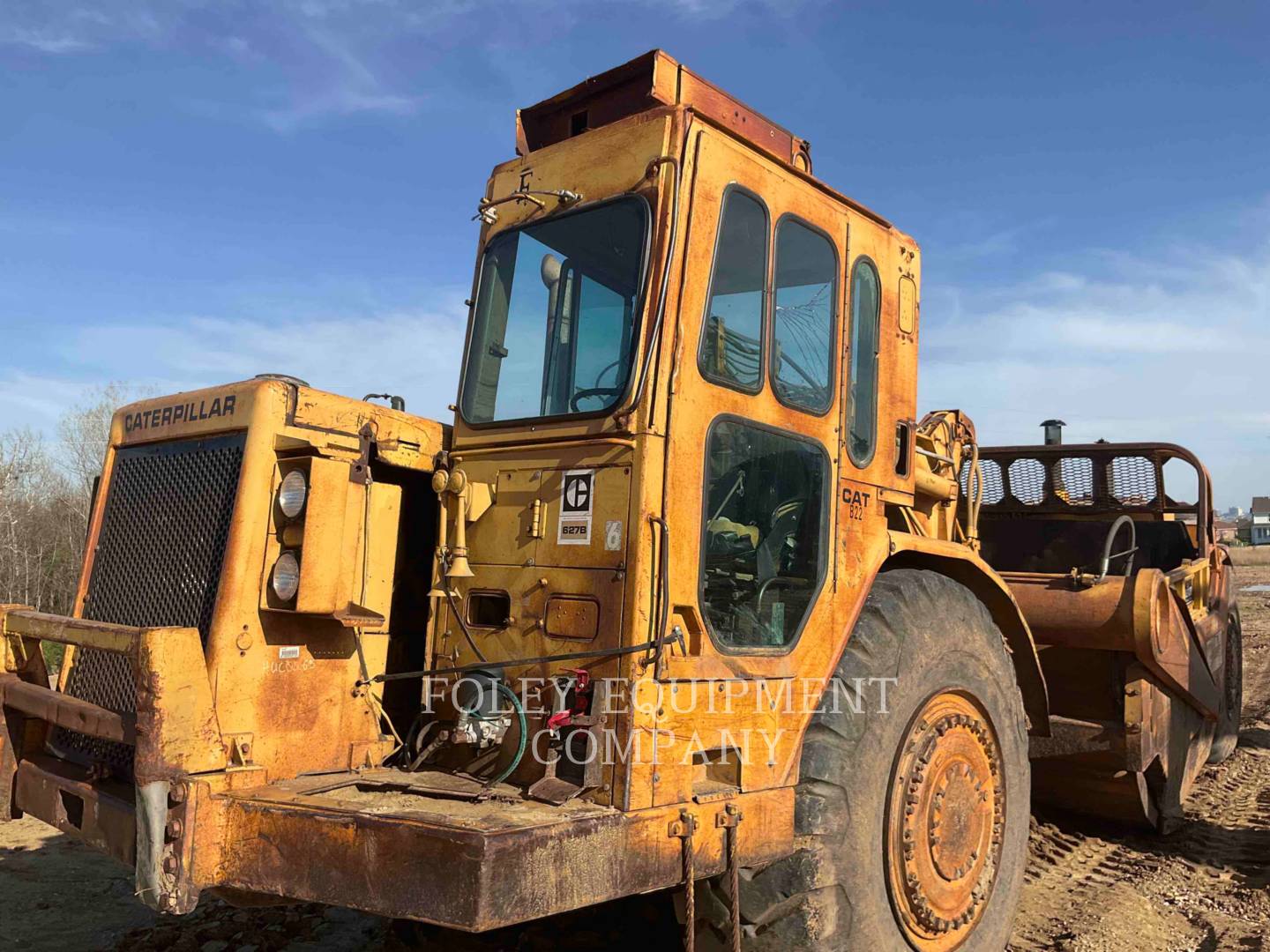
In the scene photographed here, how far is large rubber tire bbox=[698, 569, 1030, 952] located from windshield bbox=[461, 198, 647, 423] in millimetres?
1355

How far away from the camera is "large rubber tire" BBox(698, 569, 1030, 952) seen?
3061 millimetres

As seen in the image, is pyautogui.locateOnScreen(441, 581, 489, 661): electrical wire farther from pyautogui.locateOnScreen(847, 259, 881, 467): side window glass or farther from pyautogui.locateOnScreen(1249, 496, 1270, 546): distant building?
pyautogui.locateOnScreen(1249, 496, 1270, 546): distant building

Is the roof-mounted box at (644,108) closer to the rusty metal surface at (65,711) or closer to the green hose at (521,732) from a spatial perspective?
the green hose at (521,732)

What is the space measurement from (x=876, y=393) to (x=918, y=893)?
1.87 m

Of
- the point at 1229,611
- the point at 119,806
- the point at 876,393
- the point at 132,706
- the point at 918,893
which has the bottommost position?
the point at 918,893

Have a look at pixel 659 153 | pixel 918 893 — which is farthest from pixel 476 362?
pixel 918 893

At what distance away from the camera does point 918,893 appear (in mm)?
3453

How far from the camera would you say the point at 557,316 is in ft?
12.1

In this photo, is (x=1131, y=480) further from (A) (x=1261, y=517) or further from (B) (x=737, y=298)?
(A) (x=1261, y=517)

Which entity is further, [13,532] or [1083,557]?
[13,532]

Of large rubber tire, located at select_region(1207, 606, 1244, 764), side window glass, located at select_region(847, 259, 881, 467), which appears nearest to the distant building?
large rubber tire, located at select_region(1207, 606, 1244, 764)

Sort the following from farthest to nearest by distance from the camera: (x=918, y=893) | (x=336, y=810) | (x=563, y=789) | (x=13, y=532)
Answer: (x=13, y=532) < (x=918, y=893) < (x=563, y=789) < (x=336, y=810)

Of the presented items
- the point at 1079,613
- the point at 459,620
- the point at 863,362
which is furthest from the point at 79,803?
the point at 1079,613

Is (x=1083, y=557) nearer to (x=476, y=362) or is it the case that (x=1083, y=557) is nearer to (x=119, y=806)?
(x=476, y=362)
